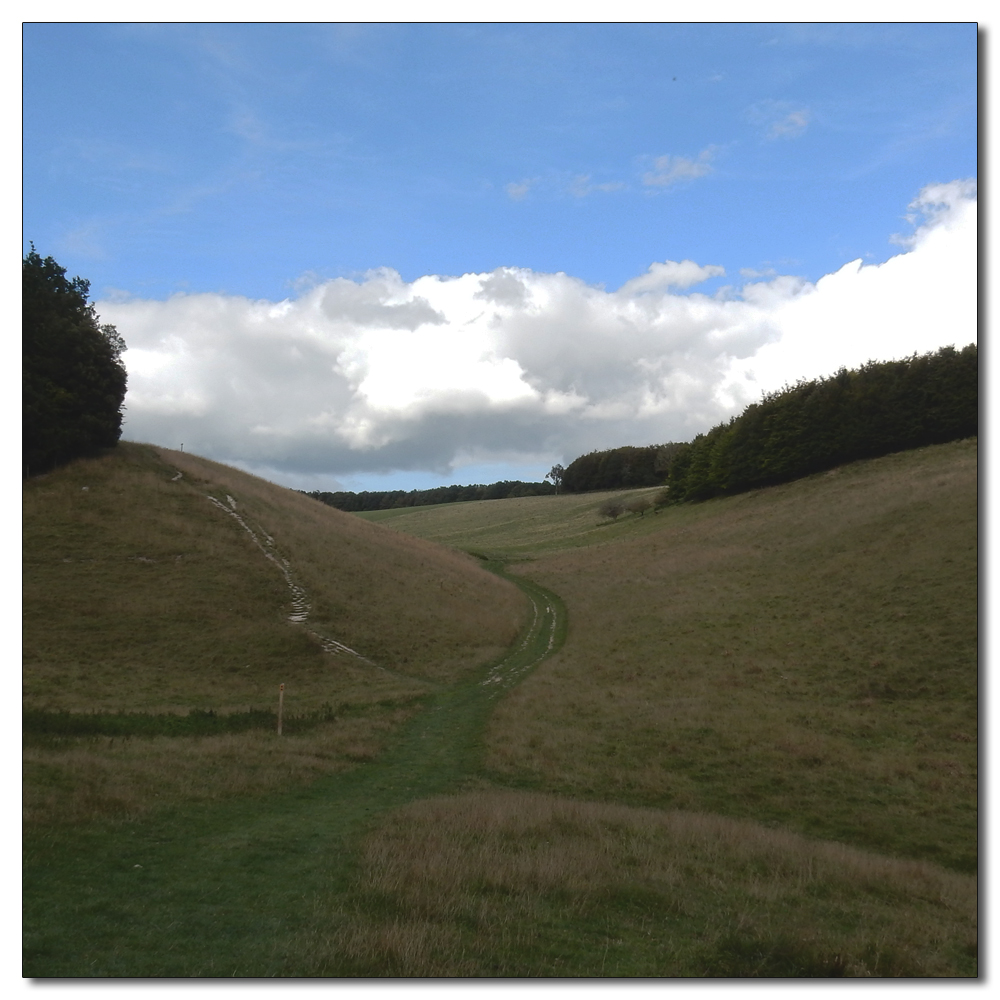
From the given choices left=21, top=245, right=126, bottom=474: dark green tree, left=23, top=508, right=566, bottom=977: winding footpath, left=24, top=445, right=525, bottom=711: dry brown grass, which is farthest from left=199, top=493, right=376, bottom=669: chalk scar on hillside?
left=23, top=508, right=566, bottom=977: winding footpath

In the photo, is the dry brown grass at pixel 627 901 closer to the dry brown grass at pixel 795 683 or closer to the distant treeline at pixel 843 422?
Result: the dry brown grass at pixel 795 683

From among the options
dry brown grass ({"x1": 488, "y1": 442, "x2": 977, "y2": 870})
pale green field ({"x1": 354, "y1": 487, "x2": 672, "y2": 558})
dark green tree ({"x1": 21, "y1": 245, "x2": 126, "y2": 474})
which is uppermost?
dark green tree ({"x1": 21, "y1": 245, "x2": 126, "y2": 474})

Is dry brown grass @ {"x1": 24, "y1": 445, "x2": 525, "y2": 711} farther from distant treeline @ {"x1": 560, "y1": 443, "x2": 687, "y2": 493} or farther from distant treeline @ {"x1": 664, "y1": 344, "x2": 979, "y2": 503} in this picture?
distant treeline @ {"x1": 560, "y1": 443, "x2": 687, "y2": 493}

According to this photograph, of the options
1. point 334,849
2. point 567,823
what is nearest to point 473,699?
point 567,823

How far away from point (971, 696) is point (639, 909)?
2091 cm

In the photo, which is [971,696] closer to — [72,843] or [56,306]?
[72,843]

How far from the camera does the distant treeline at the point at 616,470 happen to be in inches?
6294

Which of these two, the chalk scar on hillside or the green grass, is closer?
the green grass

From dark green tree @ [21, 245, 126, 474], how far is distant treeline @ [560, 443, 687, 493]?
119606 millimetres

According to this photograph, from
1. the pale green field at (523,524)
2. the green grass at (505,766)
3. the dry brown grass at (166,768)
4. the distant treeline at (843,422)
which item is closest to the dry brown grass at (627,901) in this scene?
the green grass at (505,766)

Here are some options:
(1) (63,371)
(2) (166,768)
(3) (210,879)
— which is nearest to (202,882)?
(3) (210,879)

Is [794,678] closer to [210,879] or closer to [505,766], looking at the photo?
[505,766]

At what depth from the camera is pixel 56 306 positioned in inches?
1738

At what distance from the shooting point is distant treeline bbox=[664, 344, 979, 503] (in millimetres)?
65688
